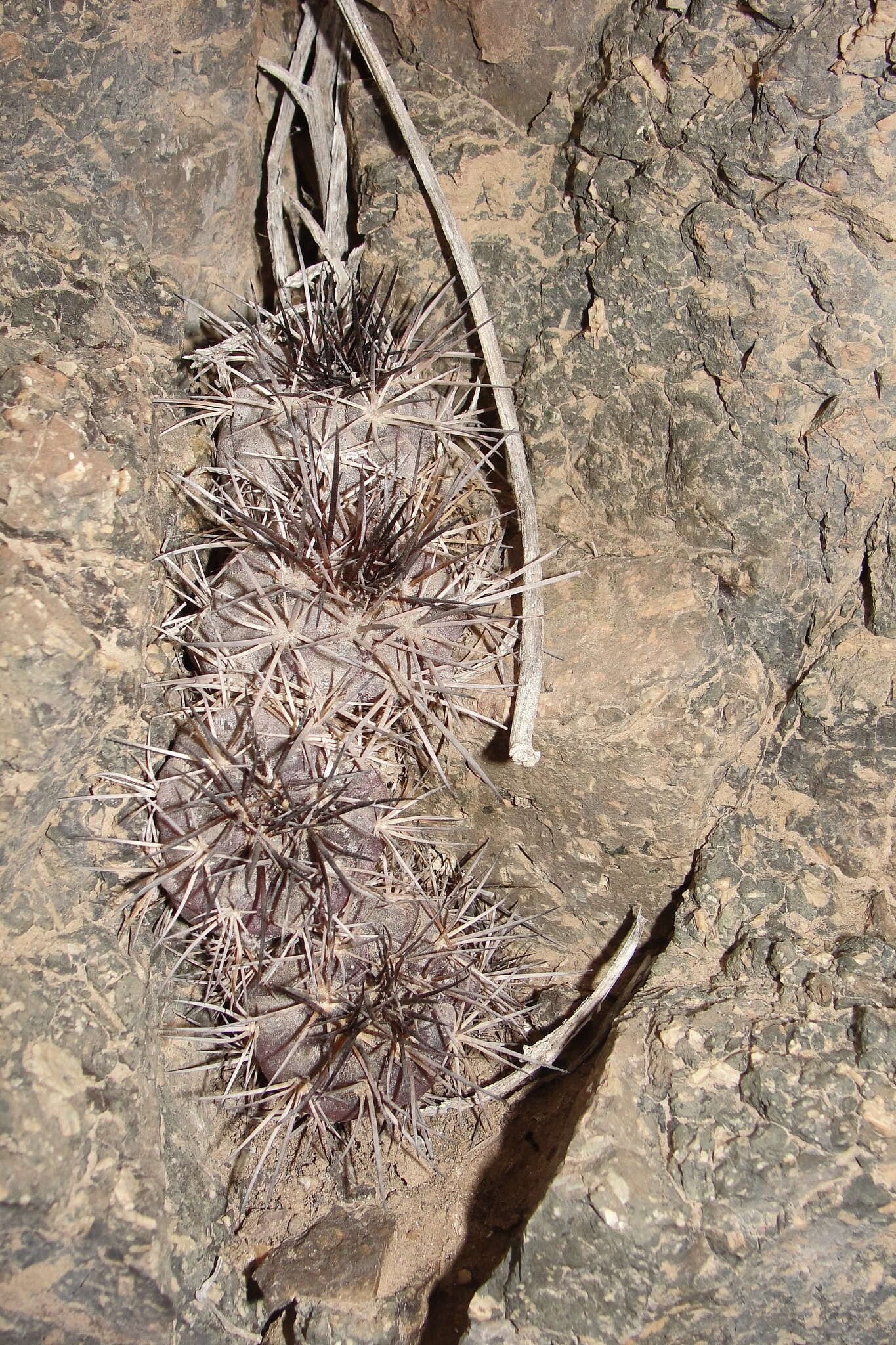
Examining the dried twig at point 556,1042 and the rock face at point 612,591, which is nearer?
the rock face at point 612,591

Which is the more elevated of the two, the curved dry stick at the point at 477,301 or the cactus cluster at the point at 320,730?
the curved dry stick at the point at 477,301

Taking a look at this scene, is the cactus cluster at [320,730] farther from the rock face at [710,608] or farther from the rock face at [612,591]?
the rock face at [710,608]

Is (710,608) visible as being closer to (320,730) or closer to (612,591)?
(612,591)

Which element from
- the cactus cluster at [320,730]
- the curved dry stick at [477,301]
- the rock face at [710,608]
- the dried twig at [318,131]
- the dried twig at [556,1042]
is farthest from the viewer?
the dried twig at [318,131]

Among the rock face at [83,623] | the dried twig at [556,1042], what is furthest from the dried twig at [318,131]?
the dried twig at [556,1042]

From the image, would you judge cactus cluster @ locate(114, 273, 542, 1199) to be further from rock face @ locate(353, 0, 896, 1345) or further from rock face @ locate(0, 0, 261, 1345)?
rock face @ locate(353, 0, 896, 1345)

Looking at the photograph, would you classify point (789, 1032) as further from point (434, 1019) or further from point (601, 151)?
point (601, 151)

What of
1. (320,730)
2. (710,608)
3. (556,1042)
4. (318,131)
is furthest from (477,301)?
(556,1042)

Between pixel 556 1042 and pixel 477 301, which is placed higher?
pixel 477 301
